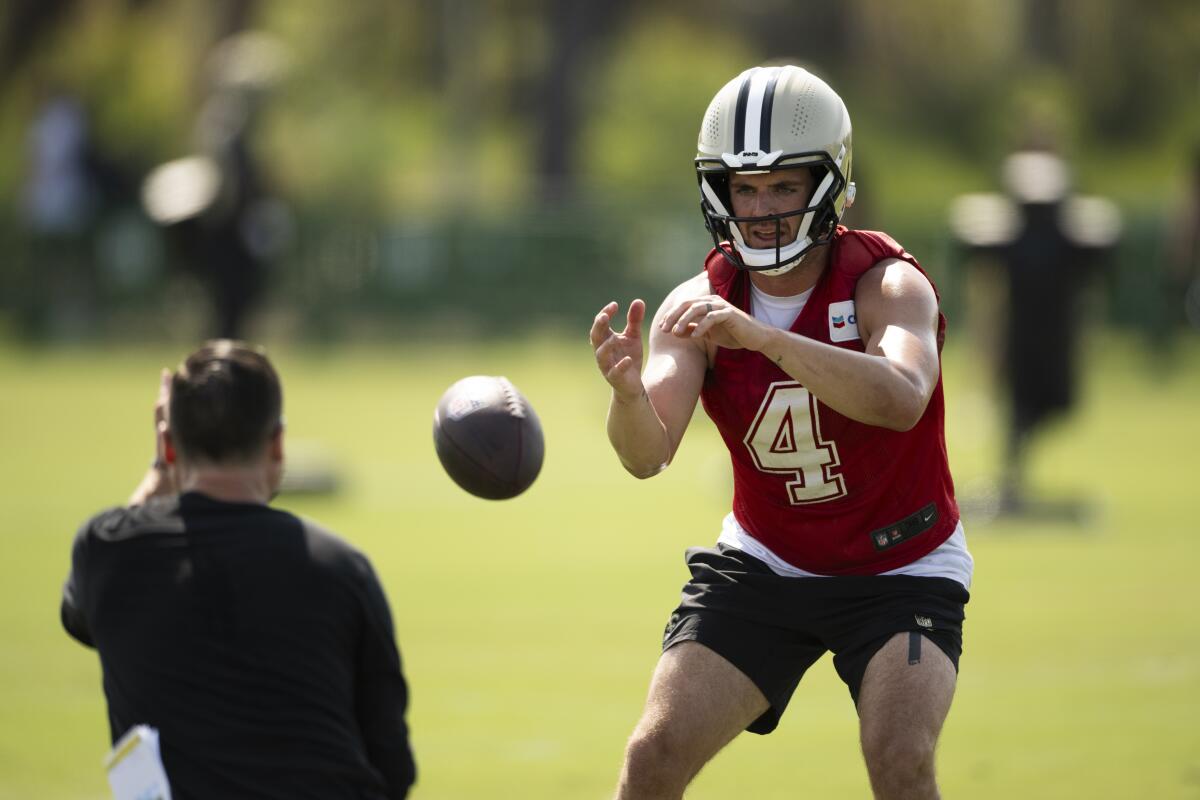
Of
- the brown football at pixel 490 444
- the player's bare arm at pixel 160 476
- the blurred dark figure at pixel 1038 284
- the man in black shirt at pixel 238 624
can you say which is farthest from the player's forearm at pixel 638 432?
the blurred dark figure at pixel 1038 284

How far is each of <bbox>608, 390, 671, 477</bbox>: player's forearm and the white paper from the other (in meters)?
1.53

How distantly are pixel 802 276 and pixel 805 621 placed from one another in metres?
0.98

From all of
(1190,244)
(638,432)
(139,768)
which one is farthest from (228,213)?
(139,768)

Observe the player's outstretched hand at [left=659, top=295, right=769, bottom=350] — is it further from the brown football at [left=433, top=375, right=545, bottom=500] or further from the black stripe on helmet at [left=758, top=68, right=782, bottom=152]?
the brown football at [left=433, top=375, right=545, bottom=500]

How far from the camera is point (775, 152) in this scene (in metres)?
5.14

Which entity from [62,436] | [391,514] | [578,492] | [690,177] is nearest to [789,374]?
[391,514]

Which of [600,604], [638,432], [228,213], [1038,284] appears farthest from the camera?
[228,213]

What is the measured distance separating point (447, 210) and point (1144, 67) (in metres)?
19.6

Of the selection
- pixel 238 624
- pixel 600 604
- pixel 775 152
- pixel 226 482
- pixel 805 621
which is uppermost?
pixel 775 152

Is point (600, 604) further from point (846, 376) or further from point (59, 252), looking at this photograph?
point (59, 252)

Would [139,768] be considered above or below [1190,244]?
above

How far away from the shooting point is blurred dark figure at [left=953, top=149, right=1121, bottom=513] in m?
13.2

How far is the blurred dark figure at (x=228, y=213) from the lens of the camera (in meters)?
13.9

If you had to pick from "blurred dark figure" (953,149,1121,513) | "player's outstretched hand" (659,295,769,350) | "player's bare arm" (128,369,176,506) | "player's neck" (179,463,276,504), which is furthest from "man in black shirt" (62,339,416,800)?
"blurred dark figure" (953,149,1121,513)
